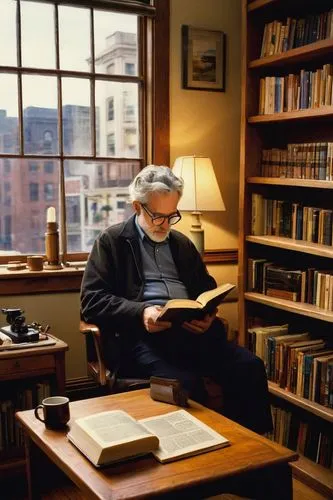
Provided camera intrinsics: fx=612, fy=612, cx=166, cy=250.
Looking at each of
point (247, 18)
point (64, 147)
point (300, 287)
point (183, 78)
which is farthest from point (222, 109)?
point (300, 287)

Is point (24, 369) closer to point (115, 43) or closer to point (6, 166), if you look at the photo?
point (6, 166)

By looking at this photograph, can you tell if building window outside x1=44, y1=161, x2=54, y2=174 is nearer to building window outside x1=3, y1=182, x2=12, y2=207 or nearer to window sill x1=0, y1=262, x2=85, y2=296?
building window outside x1=3, y1=182, x2=12, y2=207

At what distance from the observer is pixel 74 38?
10.3 feet

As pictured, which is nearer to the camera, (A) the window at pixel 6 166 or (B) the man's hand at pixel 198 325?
(B) the man's hand at pixel 198 325

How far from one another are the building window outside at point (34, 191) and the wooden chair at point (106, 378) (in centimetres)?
87

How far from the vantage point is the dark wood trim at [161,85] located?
10.7ft

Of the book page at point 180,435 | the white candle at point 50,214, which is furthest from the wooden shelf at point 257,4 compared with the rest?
the book page at point 180,435

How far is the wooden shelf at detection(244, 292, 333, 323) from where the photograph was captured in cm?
263

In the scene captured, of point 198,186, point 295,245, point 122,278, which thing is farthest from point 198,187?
point 122,278

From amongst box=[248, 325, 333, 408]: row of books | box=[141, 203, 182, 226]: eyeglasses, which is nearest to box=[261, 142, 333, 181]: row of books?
box=[141, 203, 182, 226]: eyeglasses

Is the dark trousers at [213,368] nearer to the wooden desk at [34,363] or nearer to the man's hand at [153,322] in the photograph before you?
the man's hand at [153,322]

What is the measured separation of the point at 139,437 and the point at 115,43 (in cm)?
228

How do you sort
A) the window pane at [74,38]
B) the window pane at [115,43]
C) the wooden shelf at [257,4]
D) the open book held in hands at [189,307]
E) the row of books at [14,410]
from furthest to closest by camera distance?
the window pane at [115,43]
the window pane at [74,38]
the wooden shelf at [257,4]
the row of books at [14,410]
the open book held in hands at [189,307]

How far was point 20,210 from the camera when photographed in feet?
10.2
